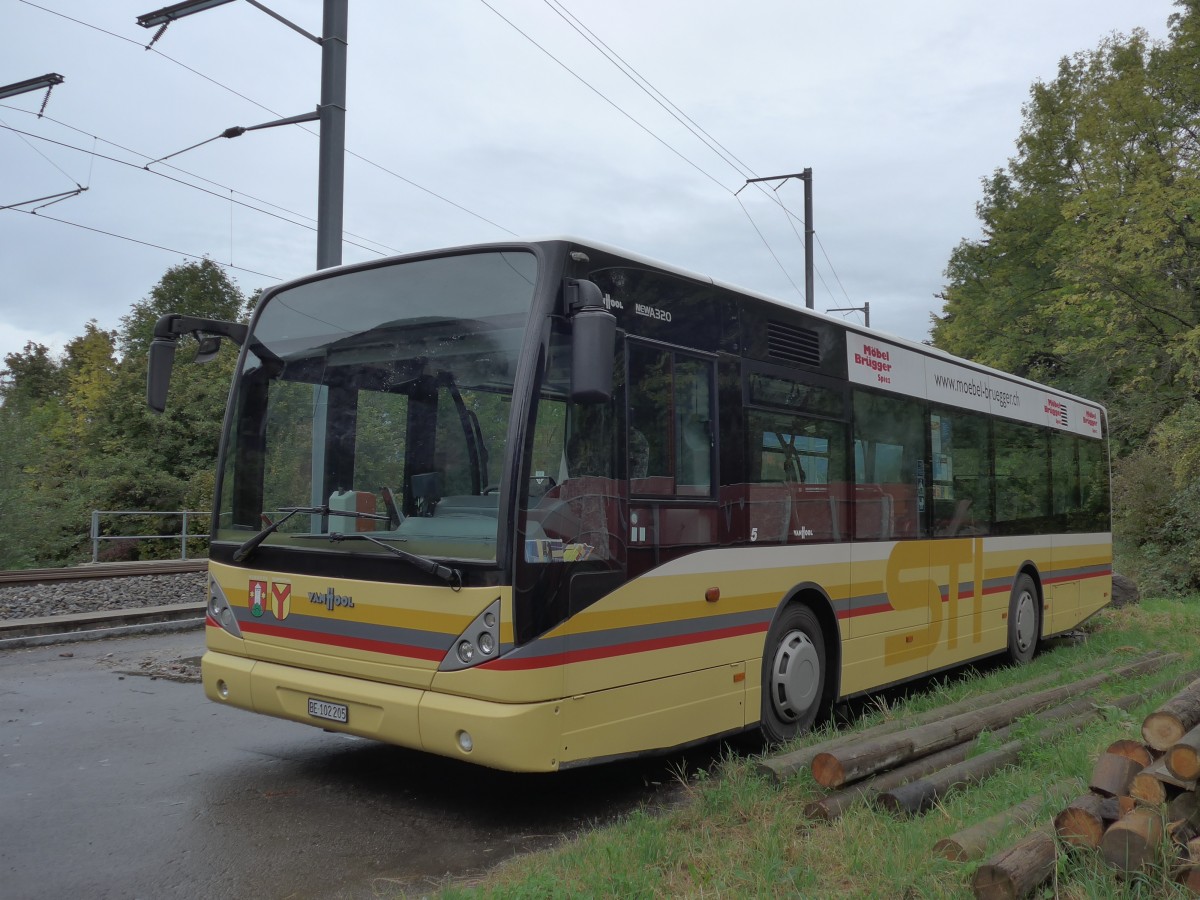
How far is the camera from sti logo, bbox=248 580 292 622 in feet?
19.9

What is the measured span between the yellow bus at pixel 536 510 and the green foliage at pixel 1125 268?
1624cm

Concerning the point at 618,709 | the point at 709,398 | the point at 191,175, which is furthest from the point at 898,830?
the point at 191,175

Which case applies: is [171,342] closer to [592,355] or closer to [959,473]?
[592,355]

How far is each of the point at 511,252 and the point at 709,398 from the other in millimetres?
1610

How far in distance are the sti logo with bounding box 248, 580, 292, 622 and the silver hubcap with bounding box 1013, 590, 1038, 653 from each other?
7.78m

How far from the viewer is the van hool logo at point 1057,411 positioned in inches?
483

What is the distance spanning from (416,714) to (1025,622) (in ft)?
26.5

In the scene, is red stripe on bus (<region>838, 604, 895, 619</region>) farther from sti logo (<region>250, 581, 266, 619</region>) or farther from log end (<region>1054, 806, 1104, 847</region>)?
sti logo (<region>250, 581, 266, 619</region>)

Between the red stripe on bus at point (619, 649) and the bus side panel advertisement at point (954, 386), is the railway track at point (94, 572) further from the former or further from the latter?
the red stripe on bus at point (619, 649)

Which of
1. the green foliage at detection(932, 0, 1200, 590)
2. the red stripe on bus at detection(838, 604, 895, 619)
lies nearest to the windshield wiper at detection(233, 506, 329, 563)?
the red stripe on bus at detection(838, 604, 895, 619)

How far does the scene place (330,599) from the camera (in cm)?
582

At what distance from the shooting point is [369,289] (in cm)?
623

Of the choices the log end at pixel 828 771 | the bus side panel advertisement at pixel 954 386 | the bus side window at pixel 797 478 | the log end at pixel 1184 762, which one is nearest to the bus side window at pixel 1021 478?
the bus side panel advertisement at pixel 954 386

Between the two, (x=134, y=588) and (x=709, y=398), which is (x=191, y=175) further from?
(x=709, y=398)
